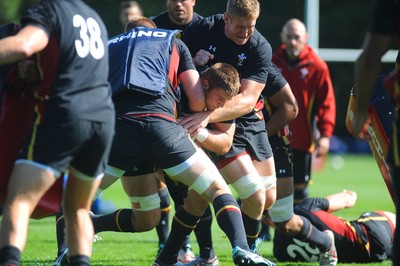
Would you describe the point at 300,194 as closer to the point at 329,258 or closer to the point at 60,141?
the point at 329,258

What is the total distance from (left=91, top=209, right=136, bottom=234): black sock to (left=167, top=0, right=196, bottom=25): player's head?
1.97 metres

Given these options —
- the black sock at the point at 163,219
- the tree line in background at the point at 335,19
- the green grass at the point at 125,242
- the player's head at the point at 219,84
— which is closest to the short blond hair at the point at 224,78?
the player's head at the point at 219,84

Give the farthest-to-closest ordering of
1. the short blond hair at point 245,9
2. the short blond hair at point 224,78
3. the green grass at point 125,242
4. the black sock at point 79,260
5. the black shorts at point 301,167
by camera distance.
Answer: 1. the black shorts at point 301,167
2. the green grass at point 125,242
3. the short blond hair at point 245,9
4. the short blond hair at point 224,78
5. the black sock at point 79,260

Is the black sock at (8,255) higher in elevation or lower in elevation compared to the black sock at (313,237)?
higher

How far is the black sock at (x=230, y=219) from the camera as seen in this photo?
5.66 meters

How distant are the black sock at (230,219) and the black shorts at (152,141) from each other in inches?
16.2

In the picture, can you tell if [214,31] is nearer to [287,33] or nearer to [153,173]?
[153,173]

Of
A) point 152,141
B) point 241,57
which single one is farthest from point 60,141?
point 241,57

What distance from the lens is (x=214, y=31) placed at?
655cm

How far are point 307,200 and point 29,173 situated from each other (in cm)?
377

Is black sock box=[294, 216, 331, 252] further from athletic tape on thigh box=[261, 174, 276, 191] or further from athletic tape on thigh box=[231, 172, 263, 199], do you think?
athletic tape on thigh box=[231, 172, 263, 199]

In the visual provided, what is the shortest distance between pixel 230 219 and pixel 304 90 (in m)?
4.39

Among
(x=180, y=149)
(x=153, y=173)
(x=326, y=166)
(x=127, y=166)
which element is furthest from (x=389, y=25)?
(x=326, y=166)

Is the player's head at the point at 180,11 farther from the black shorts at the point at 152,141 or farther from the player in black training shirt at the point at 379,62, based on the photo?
the player in black training shirt at the point at 379,62
